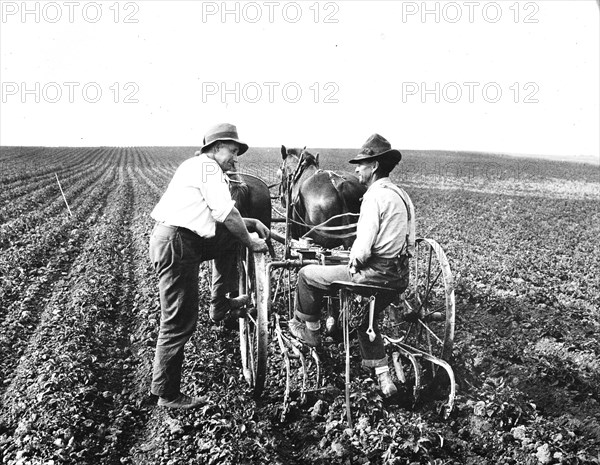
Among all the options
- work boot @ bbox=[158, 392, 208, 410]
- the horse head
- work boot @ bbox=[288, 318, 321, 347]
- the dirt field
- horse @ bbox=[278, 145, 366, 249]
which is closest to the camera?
the dirt field

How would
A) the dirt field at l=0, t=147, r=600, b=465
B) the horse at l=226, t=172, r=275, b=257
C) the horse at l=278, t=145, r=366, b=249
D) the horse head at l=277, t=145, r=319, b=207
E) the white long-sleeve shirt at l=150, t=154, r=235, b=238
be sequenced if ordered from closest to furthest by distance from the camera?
the dirt field at l=0, t=147, r=600, b=465, the white long-sleeve shirt at l=150, t=154, r=235, b=238, the horse at l=278, t=145, r=366, b=249, the horse at l=226, t=172, r=275, b=257, the horse head at l=277, t=145, r=319, b=207

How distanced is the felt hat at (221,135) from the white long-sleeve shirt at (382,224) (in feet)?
3.60

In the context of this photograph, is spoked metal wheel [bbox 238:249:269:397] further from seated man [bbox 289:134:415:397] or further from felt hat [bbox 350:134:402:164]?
felt hat [bbox 350:134:402:164]

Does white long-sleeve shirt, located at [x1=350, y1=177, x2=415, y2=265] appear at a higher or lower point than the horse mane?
lower

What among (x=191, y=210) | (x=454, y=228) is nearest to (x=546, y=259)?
(x=454, y=228)

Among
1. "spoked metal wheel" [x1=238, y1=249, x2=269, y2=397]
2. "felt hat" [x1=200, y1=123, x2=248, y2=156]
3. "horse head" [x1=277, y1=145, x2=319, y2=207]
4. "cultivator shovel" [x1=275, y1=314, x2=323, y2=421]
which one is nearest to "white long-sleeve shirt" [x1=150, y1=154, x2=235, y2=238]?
"felt hat" [x1=200, y1=123, x2=248, y2=156]

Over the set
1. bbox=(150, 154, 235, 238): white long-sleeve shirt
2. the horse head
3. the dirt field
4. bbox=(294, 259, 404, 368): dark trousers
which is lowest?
the dirt field

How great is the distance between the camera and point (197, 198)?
3.44 metres

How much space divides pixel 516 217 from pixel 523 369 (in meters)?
11.8

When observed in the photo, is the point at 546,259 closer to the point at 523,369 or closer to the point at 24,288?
the point at 523,369

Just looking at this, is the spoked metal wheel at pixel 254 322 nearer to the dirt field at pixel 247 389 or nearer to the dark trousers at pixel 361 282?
the dirt field at pixel 247 389

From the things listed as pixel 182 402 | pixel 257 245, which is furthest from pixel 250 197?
pixel 182 402

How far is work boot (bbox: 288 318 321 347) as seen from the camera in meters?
4.14

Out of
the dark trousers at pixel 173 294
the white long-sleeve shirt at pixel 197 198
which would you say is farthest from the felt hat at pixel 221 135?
the dark trousers at pixel 173 294
